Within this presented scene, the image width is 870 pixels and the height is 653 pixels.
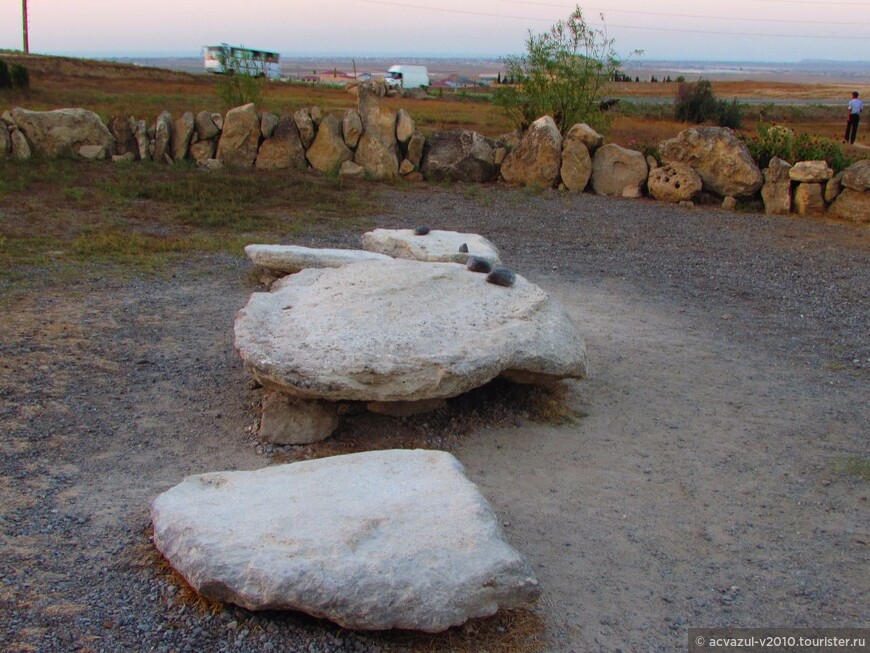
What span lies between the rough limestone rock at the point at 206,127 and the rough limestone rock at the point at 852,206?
33.0 ft

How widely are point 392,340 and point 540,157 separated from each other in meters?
10.1

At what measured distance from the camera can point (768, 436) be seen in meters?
5.29

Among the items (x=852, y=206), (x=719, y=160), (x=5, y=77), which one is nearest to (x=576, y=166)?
(x=719, y=160)

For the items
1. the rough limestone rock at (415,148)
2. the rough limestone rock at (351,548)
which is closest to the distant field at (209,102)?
the rough limestone rock at (415,148)

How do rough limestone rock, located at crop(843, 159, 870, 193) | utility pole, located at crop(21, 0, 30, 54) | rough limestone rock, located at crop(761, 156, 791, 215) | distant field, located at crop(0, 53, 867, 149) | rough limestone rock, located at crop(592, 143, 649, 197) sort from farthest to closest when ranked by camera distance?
1. utility pole, located at crop(21, 0, 30, 54)
2. distant field, located at crop(0, 53, 867, 149)
3. rough limestone rock, located at crop(592, 143, 649, 197)
4. rough limestone rock, located at crop(761, 156, 791, 215)
5. rough limestone rock, located at crop(843, 159, 870, 193)

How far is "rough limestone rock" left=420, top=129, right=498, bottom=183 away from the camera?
14719 mm

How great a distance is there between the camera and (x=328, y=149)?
14.6 metres

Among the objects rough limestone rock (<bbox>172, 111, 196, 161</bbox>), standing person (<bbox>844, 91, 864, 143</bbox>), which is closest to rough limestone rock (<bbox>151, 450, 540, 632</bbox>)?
rough limestone rock (<bbox>172, 111, 196, 161</bbox>)

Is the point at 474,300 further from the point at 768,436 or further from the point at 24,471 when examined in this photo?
the point at 24,471

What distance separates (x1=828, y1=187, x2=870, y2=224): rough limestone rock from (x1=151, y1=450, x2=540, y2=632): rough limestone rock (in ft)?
35.0

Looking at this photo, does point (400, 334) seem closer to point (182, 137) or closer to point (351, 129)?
point (351, 129)

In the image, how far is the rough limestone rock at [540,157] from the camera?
1431 centimetres

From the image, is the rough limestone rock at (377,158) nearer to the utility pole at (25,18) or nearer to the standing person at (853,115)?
the standing person at (853,115)

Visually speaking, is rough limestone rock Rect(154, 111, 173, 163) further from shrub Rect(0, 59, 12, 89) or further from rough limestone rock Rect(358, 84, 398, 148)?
shrub Rect(0, 59, 12, 89)
